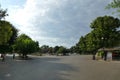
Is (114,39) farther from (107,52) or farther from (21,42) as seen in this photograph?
(21,42)

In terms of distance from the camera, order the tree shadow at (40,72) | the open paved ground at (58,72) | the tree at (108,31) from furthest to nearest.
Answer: the tree at (108,31), the open paved ground at (58,72), the tree shadow at (40,72)

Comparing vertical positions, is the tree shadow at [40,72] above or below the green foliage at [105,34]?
below

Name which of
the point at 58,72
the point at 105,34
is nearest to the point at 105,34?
the point at 105,34

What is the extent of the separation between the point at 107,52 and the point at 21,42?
2282 centimetres

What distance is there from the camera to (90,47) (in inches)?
2879

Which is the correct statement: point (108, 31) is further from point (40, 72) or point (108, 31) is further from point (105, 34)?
point (40, 72)

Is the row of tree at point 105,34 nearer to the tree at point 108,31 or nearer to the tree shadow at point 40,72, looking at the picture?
the tree at point 108,31

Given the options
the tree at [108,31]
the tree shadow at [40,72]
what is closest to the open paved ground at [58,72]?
the tree shadow at [40,72]

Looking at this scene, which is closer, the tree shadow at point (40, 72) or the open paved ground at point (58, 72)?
the tree shadow at point (40, 72)

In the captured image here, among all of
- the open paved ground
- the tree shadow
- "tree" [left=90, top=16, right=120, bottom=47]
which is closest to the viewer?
the tree shadow

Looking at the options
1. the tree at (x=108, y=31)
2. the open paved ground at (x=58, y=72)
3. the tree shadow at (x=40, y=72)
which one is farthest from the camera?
the tree at (x=108, y=31)

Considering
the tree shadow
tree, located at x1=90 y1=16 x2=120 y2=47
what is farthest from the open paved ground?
tree, located at x1=90 y1=16 x2=120 y2=47

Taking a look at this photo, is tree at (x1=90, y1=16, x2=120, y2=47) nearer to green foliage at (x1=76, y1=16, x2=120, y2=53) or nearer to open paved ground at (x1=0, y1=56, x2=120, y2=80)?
green foliage at (x1=76, y1=16, x2=120, y2=53)

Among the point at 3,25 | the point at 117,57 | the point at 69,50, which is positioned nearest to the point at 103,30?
the point at 117,57
